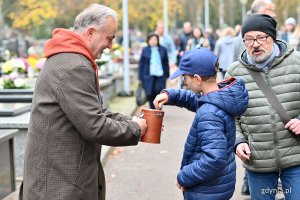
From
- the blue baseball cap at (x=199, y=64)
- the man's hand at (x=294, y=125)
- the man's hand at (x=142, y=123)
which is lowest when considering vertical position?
the man's hand at (x=294, y=125)

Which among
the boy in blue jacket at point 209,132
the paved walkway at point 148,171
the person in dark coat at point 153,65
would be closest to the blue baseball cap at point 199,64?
the boy in blue jacket at point 209,132

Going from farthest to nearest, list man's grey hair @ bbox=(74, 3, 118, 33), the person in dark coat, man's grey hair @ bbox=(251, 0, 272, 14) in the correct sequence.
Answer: the person in dark coat < man's grey hair @ bbox=(251, 0, 272, 14) < man's grey hair @ bbox=(74, 3, 118, 33)

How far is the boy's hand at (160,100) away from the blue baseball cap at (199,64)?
12.5 inches

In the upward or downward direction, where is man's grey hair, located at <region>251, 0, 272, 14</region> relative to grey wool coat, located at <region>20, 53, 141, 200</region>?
upward

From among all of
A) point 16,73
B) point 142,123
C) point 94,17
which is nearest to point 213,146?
point 142,123

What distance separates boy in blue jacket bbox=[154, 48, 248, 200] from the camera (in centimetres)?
352

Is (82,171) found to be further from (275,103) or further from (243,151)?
(275,103)

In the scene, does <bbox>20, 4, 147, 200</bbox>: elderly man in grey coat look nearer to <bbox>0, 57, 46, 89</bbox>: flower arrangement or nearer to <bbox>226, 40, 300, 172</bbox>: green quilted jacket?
<bbox>226, 40, 300, 172</bbox>: green quilted jacket

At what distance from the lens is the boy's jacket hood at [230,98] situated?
3605mm

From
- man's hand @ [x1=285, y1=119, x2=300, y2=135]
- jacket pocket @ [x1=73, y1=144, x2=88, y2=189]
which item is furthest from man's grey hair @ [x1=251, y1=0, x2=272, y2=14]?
jacket pocket @ [x1=73, y1=144, x2=88, y2=189]

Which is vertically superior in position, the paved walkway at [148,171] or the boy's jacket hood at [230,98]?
the boy's jacket hood at [230,98]

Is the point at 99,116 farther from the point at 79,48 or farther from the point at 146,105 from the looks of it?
the point at 146,105

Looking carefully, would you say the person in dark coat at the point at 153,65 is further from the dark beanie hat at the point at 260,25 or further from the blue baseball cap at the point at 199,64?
the blue baseball cap at the point at 199,64

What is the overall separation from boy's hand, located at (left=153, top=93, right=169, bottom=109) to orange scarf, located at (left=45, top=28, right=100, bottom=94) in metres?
0.71
